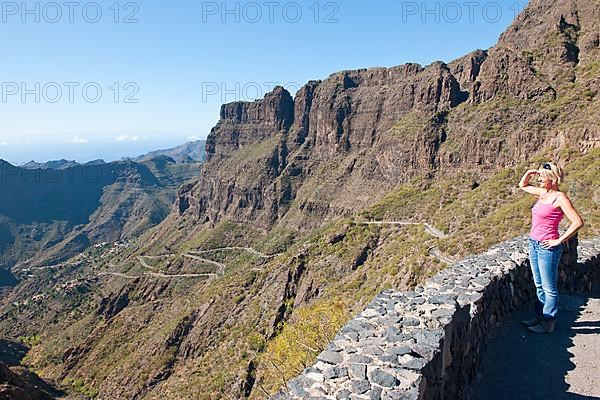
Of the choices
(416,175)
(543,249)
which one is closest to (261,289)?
(416,175)

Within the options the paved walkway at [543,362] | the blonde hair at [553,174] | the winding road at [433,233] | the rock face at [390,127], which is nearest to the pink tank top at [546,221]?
the blonde hair at [553,174]

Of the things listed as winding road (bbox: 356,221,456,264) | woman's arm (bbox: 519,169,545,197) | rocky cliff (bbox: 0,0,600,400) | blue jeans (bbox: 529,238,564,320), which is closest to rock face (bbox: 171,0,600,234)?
rocky cliff (bbox: 0,0,600,400)

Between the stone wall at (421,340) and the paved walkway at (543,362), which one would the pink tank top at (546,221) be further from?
the paved walkway at (543,362)

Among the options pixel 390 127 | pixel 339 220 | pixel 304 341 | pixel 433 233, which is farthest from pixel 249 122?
pixel 304 341

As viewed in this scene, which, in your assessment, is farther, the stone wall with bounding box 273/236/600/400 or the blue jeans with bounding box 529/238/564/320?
the blue jeans with bounding box 529/238/564/320

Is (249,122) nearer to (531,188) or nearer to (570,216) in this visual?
(531,188)

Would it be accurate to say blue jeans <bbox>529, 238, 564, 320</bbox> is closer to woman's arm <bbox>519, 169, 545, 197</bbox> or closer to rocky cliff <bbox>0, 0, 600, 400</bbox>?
woman's arm <bbox>519, 169, 545, 197</bbox>

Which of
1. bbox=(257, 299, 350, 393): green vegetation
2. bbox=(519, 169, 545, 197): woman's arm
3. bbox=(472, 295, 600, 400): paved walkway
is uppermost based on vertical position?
bbox=(519, 169, 545, 197): woman's arm
